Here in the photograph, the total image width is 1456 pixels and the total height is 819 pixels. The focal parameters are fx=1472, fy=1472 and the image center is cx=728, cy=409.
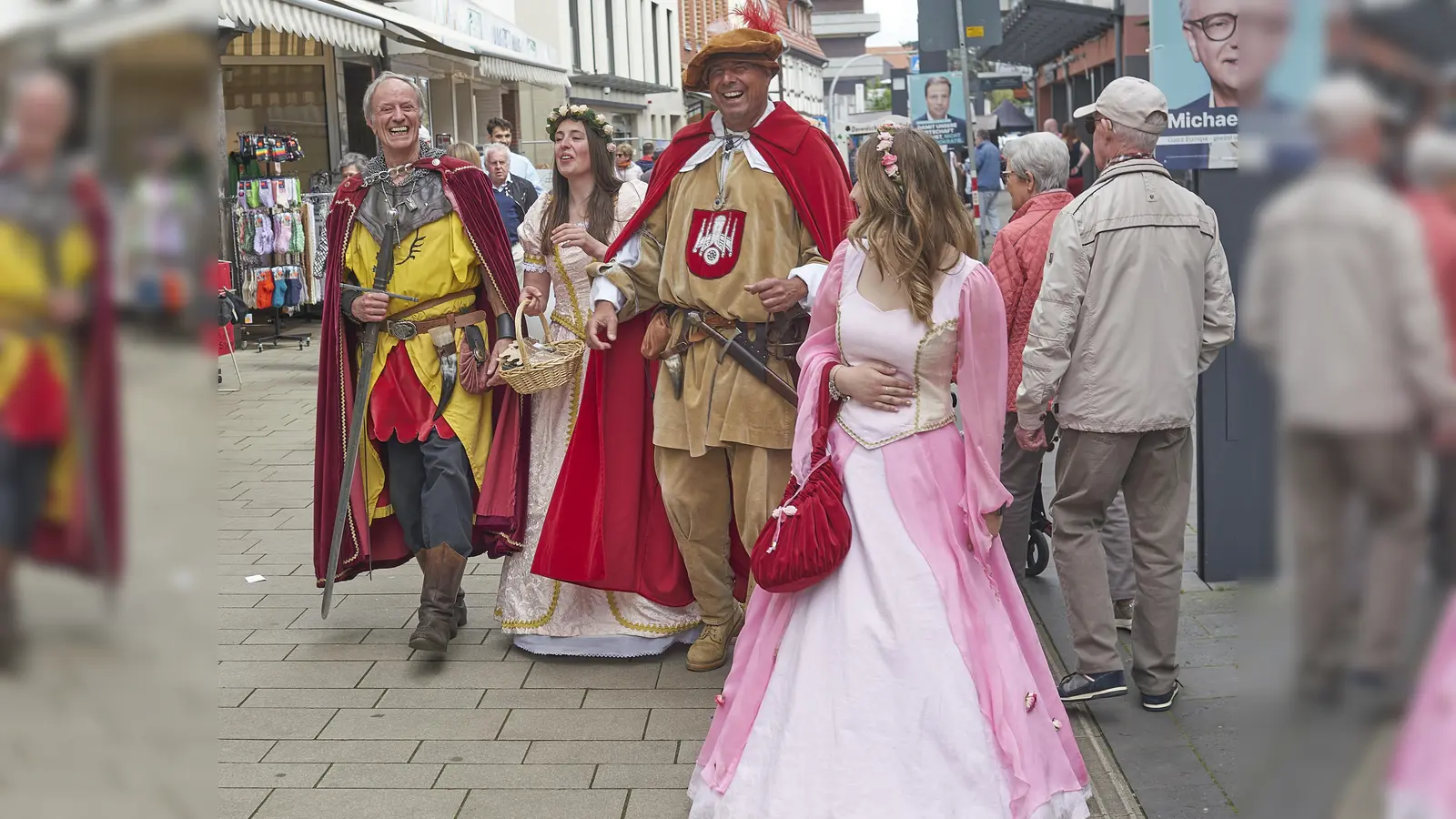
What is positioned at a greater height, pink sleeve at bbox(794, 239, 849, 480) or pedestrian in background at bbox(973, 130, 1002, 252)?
pedestrian in background at bbox(973, 130, 1002, 252)

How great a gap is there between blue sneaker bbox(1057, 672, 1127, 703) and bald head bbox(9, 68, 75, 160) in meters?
3.85

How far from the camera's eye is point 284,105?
1731cm

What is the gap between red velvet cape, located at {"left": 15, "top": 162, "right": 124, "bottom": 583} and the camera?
2.93 feet

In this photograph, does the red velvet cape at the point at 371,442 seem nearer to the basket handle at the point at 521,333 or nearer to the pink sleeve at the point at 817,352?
the basket handle at the point at 521,333

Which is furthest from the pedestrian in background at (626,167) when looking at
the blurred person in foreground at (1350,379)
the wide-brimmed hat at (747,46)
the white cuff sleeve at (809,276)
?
the blurred person in foreground at (1350,379)

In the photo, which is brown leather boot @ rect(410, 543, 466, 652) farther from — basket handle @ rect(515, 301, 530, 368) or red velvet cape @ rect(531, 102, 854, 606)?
basket handle @ rect(515, 301, 530, 368)

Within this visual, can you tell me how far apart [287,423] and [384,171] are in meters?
5.70

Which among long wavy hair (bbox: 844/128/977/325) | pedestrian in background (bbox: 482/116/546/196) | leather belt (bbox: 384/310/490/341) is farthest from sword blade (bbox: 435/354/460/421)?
pedestrian in background (bbox: 482/116/546/196)

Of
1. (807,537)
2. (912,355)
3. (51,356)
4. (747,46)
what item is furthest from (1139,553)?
(51,356)

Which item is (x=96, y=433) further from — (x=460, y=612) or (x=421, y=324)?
(x=460, y=612)

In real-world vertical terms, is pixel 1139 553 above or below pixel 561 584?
above

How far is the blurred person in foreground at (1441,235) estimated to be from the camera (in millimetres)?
712

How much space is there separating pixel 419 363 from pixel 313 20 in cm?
695

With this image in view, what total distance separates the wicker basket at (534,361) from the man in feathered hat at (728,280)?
28 cm
